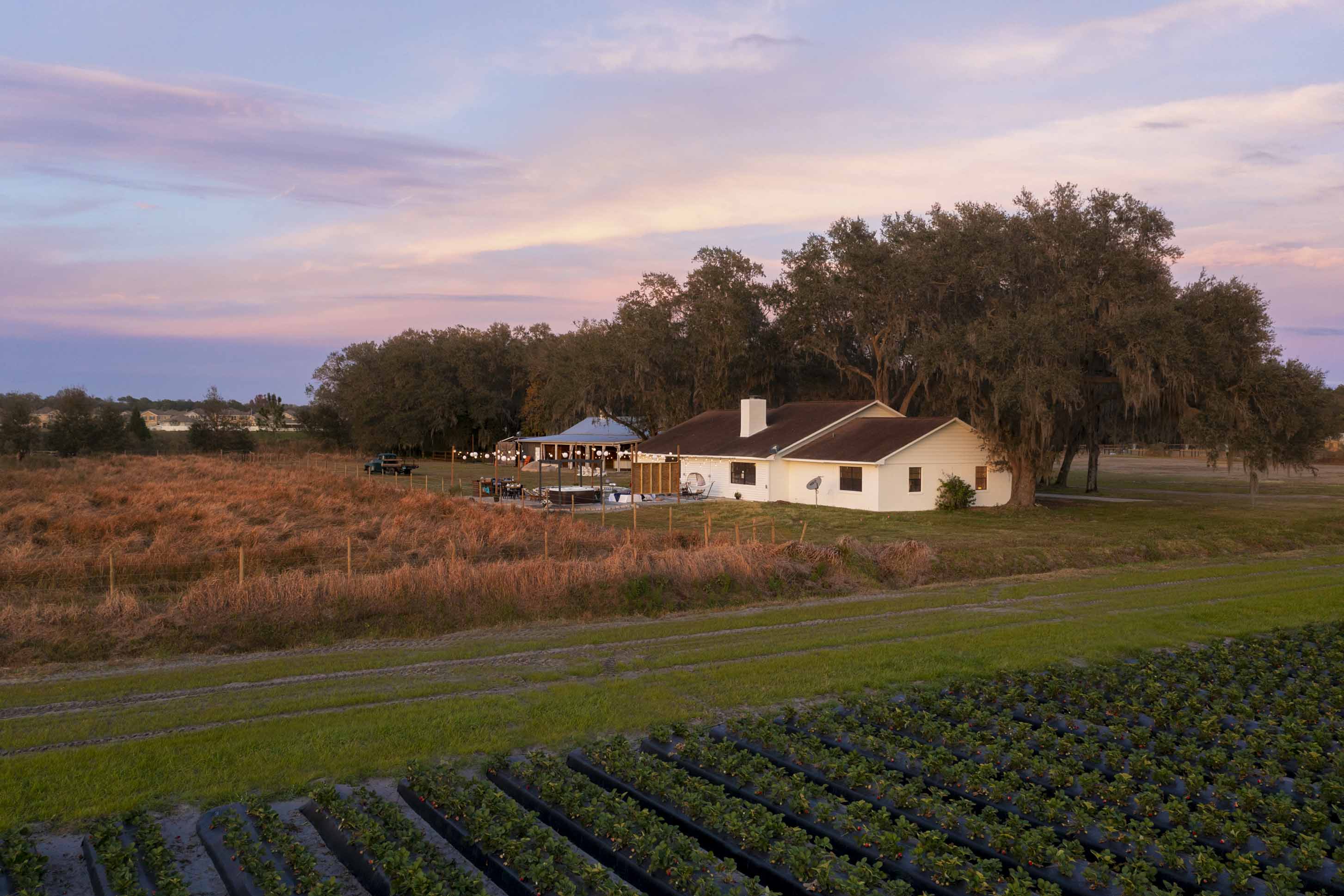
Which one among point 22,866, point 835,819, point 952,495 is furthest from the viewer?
point 952,495

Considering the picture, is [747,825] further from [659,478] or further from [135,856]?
[659,478]

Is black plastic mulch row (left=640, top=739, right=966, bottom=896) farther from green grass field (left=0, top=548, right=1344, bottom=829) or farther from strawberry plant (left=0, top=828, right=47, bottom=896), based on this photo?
strawberry plant (left=0, top=828, right=47, bottom=896)

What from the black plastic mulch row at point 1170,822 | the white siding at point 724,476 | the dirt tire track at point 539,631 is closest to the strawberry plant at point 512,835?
the black plastic mulch row at point 1170,822

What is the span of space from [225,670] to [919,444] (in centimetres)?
2742

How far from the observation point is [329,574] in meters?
14.8

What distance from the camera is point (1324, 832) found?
250 inches

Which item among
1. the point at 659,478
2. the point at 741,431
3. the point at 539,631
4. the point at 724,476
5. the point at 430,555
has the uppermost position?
the point at 741,431

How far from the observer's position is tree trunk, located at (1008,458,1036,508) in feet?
116

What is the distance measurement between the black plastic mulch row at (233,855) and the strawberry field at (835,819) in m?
0.02

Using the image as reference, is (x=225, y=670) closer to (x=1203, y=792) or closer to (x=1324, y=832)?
(x=1203, y=792)

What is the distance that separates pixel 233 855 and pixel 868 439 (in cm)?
3179

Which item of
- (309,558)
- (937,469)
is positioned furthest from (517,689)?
(937,469)

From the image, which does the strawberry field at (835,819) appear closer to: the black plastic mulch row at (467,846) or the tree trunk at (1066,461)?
the black plastic mulch row at (467,846)

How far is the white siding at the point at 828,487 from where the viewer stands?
33.8 meters
